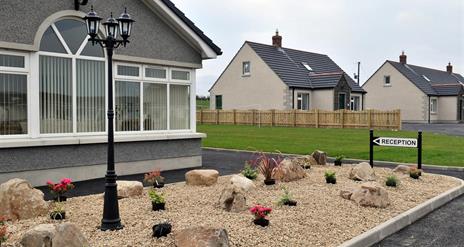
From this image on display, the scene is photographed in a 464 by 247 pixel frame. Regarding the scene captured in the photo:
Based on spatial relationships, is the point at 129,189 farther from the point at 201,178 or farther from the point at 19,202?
the point at 19,202

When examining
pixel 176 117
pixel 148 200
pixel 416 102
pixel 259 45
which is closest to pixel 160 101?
pixel 176 117

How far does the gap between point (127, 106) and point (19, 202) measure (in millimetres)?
5638

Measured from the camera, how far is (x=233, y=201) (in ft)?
23.2

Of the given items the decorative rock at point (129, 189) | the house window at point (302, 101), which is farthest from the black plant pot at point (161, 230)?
the house window at point (302, 101)

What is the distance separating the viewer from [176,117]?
13.3 m

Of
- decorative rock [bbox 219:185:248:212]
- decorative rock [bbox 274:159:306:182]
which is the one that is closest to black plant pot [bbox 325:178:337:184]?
decorative rock [bbox 274:159:306:182]

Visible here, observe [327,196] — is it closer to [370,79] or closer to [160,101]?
[160,101]

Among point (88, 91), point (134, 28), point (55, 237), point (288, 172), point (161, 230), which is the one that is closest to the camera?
point (55, 237)

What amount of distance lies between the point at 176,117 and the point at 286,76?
91.5ft

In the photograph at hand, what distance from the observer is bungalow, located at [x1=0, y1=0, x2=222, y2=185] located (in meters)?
9.62

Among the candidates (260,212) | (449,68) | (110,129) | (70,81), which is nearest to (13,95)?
(70,81)

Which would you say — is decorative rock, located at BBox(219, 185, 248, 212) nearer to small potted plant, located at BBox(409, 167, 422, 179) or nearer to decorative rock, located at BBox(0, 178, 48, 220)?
decorative rock, located at BBox(0, 178, 48, 220)

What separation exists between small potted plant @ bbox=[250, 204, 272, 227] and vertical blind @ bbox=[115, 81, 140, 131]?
21.7ft

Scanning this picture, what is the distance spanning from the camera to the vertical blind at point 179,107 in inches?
516
